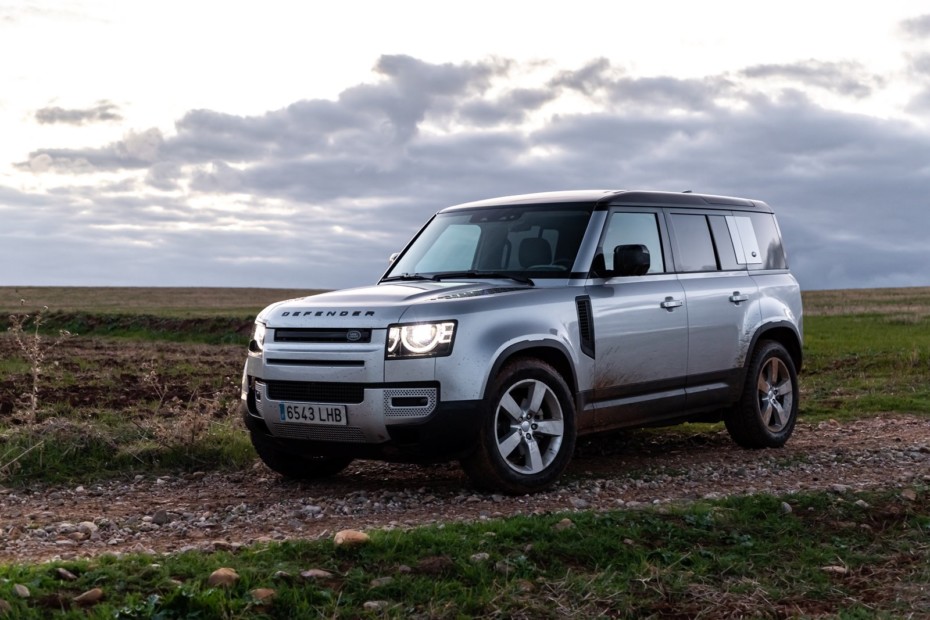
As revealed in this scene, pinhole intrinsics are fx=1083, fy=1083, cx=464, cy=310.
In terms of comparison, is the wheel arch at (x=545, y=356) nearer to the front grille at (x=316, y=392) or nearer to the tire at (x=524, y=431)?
the tire at (x=524, y=431)

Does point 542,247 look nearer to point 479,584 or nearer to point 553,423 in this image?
point 553,423

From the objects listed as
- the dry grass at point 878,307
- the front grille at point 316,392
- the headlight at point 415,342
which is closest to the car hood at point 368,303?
the headlight at point 415,342

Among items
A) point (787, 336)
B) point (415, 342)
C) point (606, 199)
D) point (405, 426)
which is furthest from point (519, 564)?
point (787, 336)

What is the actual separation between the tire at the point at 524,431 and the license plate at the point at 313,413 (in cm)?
91

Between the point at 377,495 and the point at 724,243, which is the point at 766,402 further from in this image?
the point at 377,495

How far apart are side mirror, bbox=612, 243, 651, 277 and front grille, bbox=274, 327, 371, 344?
2157mm


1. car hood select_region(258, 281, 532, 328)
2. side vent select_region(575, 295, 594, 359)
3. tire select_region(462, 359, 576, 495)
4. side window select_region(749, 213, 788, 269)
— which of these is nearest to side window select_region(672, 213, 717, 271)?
side window select_region(749, 213, 788, 269)

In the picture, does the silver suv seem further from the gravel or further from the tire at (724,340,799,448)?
the gravel

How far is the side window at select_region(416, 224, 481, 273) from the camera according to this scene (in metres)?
8.91

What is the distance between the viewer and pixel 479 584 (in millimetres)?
5309

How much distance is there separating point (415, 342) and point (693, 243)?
11.6ft

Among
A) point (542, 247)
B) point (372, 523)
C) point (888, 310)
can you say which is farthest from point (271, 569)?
point (888, 310)

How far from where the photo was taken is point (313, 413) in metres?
7.59

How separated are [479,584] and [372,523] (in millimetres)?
1834
